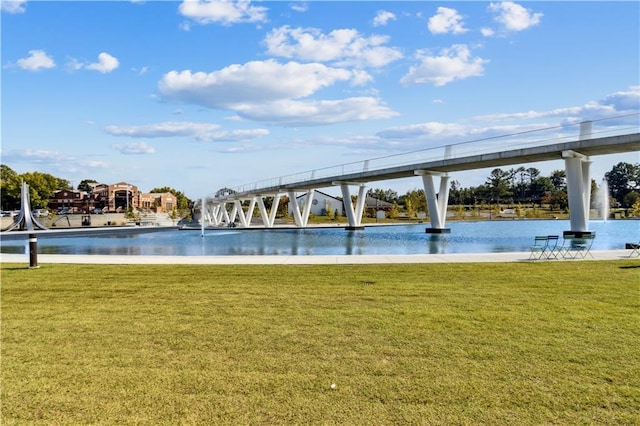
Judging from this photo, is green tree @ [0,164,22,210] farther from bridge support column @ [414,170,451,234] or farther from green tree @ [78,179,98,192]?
bridge support column @ [414,170,451,234]

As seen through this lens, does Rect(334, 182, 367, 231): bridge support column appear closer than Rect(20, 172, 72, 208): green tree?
Yes

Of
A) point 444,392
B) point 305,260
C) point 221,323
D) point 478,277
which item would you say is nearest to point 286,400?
point 444,392

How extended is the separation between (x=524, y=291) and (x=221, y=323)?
20.6 feet

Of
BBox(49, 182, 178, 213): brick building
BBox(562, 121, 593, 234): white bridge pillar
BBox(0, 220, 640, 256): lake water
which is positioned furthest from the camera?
BBox(49, 182, 178, 213): brick building

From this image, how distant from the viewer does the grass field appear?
4473 mm

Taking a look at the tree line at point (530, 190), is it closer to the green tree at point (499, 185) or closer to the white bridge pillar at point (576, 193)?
the green tree at point (499, 185)

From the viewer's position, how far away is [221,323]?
7469mm

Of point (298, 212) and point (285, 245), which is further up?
point (298, 212)

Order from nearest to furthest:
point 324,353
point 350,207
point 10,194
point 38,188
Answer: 1. point 324,353
2. point 350,207
3. point 10,194
4. point 38,188

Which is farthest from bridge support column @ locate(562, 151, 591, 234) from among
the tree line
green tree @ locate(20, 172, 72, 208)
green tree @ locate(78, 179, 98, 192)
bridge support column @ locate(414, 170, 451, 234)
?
green tree @ locate(78, 179, 98, 192)

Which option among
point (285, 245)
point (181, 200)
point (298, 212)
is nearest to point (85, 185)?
point (181, 200)

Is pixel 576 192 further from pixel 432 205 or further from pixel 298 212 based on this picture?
pixel 298 212

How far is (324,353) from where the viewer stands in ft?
19.8

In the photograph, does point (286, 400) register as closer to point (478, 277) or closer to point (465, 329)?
point (465, 329)
